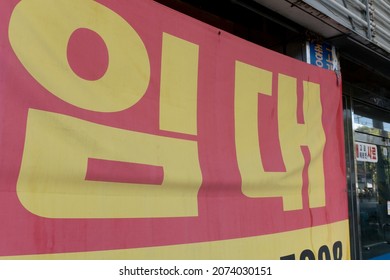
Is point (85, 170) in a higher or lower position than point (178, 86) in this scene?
lower

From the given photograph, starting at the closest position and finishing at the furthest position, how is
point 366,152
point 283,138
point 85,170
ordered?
1. point 85,170
2. point 283,138
3. point 366,152

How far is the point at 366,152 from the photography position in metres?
5.86

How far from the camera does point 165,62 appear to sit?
2.72 metres

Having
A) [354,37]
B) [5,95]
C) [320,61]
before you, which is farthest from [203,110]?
[354,37]

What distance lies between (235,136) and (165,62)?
0.81m

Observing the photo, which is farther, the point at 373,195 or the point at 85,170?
the point at 373,195

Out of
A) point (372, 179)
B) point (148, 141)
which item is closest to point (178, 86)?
point (148, 141)

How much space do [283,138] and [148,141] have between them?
5.00 ft

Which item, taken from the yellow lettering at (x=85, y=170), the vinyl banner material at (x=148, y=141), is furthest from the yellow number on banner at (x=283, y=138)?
the yellow lettering at (x=85, y=170)

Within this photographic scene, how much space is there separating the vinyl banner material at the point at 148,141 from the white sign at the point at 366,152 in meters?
1.99
